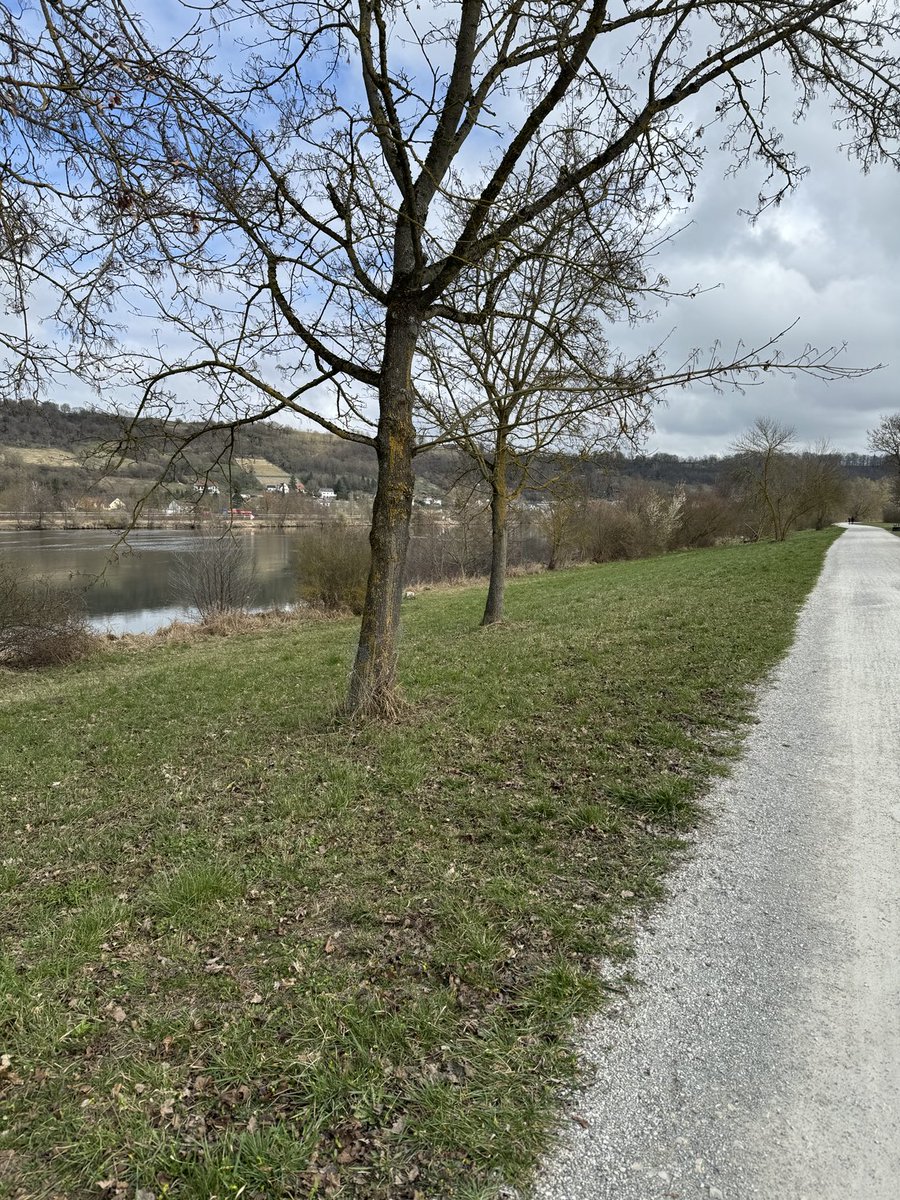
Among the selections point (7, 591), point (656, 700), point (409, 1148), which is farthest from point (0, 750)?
point (7, 591)

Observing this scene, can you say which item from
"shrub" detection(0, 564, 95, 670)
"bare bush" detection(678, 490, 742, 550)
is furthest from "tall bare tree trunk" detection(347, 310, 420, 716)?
"bare bush" detection(678, 490, 742, 550)

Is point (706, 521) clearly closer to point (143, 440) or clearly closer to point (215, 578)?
point (215, 578)

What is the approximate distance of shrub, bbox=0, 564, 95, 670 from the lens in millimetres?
14492

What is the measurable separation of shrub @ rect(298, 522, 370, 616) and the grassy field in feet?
54.3

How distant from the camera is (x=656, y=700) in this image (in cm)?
651

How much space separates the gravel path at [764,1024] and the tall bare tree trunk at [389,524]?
3210 millimetres

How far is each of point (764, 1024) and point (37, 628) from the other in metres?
16.8

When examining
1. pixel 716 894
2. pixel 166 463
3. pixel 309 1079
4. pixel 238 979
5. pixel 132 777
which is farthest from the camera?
pixel 166 463

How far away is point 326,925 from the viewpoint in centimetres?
314

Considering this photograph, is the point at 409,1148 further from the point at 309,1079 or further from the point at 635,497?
the point at 635,497

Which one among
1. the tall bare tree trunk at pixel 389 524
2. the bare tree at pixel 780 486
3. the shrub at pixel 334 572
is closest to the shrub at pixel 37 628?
the shrub at pixel 334 572

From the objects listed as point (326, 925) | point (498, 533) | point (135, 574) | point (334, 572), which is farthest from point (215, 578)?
point (326, 925)

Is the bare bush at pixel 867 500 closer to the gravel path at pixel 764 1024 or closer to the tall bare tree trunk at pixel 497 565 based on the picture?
the tall bare tree trunk at pixel 497 565

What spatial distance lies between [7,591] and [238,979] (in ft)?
52.4
